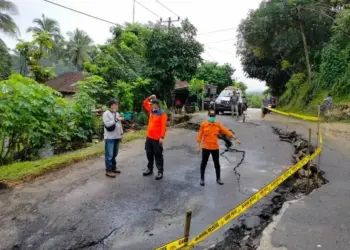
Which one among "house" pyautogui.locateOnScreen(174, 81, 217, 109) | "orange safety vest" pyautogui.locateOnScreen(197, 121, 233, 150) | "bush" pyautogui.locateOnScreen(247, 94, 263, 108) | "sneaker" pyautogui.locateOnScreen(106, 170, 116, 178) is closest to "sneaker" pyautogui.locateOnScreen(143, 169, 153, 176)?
"sneaker" pyautogui.locateOnScreen(106, 170, 116, 178)

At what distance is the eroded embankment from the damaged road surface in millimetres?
48

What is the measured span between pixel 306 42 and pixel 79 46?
30721 mm

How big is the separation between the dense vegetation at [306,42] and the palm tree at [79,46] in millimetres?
24231

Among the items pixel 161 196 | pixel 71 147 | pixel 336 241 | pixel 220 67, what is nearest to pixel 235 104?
pixel 71 147

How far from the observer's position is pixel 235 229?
4.85 meters

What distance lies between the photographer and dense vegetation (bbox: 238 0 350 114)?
19688 millimetres

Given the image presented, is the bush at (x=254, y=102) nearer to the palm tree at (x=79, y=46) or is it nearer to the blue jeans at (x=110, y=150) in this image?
the palm tree at (x=79, y=46)

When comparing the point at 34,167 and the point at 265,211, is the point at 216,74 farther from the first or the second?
the point at 265,211

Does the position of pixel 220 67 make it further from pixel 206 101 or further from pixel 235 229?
pixel 235 229

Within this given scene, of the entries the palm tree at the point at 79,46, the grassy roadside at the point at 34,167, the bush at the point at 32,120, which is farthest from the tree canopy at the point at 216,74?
the grassy roadside at the point at 34,167

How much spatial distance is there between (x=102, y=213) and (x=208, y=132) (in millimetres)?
2581

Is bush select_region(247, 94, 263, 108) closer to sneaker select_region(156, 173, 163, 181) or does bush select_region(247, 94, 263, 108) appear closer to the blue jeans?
sneaker select_region(156, 173, 163, 181)

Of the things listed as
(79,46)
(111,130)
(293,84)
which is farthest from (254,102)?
(111,130)

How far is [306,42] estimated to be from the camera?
82.2 feet
